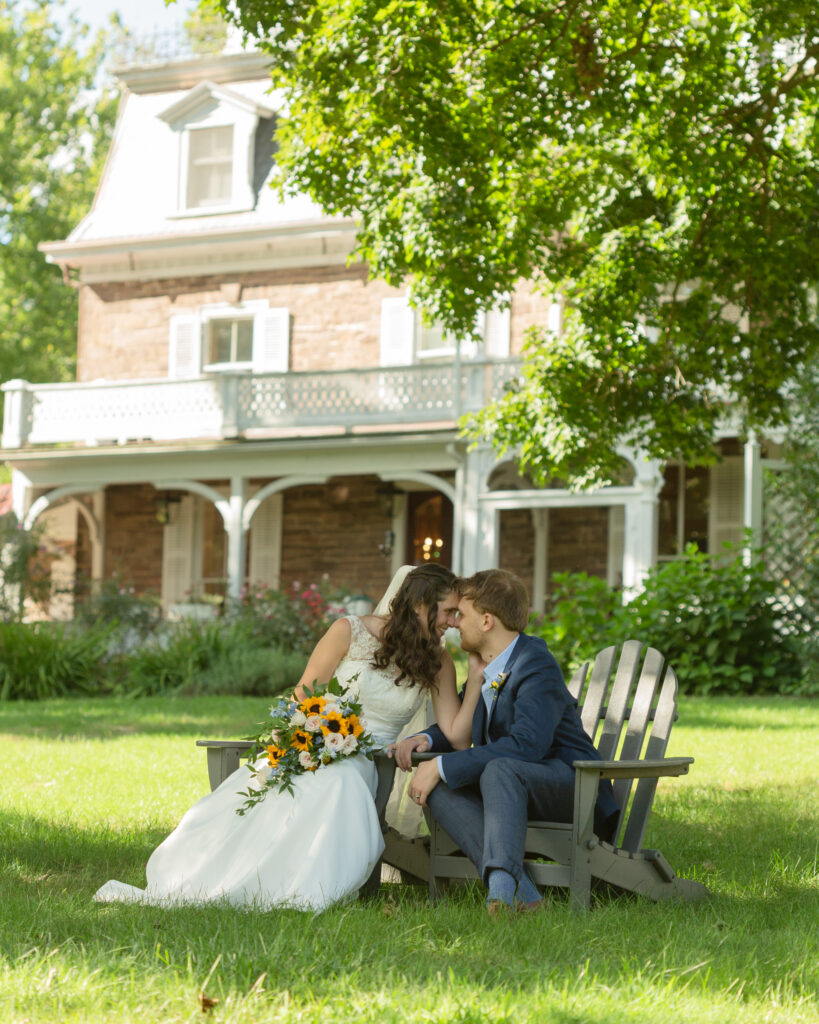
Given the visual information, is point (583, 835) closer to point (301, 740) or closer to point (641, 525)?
point (301, 740)

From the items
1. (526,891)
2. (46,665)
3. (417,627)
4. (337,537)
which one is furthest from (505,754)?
(337,537)

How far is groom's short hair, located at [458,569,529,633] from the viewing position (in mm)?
5004

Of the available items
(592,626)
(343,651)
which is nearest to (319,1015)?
(343,651)

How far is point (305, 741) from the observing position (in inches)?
192

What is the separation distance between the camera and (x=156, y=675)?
14070 mm

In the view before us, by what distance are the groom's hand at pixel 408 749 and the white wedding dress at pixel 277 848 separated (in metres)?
0.12

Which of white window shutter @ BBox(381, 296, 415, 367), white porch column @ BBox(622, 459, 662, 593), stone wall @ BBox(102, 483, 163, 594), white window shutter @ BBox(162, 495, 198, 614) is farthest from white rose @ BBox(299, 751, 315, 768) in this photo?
stone wall @ BBox(102, 483, 163, 594)

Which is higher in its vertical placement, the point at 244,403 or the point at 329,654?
the point at 244,403

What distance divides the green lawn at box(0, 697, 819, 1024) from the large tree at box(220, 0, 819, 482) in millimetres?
4627

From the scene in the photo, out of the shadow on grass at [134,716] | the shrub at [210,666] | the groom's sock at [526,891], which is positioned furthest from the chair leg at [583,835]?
the shrub at [210,666]

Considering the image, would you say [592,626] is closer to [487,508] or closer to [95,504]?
[487,508]

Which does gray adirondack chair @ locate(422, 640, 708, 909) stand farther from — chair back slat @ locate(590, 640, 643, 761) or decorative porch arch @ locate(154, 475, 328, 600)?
decorative porch arch @ locate(154, 475, 328, 600)

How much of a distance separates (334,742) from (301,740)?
0.14 metres

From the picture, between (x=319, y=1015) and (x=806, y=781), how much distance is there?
17.0 feet
